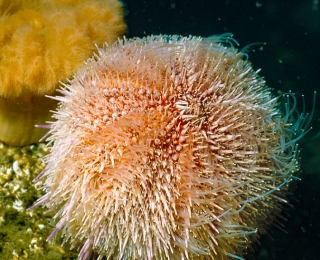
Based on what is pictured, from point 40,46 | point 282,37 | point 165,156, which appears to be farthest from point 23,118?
point 282,37

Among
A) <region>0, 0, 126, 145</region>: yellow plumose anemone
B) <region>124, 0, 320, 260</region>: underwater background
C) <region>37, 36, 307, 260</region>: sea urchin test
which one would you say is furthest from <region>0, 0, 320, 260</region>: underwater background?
<region>37, 36, 307, 260</region>: sea urchin test

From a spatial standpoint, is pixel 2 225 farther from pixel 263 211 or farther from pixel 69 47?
pixel 263 211

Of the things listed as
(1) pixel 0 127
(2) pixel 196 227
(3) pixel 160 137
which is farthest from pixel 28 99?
(2) pixel 196 227

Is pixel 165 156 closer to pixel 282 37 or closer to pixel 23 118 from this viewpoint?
pixel 23 118

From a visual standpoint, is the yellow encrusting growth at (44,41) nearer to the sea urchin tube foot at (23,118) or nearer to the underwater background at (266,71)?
the sea urchin tube foot at (23,118)

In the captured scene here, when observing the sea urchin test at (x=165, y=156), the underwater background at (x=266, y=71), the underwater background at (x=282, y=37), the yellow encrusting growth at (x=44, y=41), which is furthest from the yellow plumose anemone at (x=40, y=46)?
the underwater background at (x=282, y=37)
